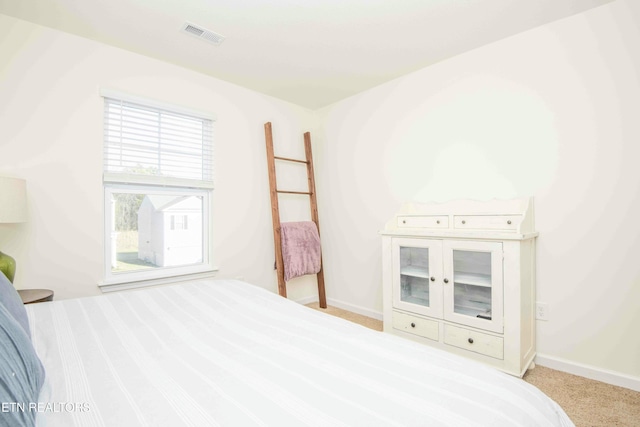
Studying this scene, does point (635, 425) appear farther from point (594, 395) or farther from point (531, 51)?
point (531, 51)

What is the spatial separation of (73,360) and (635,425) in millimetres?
2367

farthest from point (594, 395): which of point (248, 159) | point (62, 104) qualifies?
point (62, 104)

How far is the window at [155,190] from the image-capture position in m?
2.21

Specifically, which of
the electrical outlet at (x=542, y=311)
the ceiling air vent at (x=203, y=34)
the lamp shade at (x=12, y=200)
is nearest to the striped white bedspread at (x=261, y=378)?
A: the lamp shade at (x=12, y=200)

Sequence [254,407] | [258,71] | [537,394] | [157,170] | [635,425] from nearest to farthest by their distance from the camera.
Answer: [254,407]
[537,394]
[635,425]
[157,170]
[258,71]

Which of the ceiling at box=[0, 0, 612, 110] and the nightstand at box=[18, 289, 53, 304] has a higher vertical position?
the ceiling at box=[0, 0, 612, 110]

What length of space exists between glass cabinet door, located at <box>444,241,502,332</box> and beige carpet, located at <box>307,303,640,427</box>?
416 millimetres

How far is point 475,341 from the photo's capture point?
1.94 metres

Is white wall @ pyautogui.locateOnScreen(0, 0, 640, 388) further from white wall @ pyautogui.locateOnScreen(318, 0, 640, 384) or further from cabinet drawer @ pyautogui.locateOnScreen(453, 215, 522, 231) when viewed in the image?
cabinet drawer @ pyautogui.locateOnScreen(453, 215, 522, 231)

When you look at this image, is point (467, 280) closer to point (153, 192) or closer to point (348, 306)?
point (348, 306)

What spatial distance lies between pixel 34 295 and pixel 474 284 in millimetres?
2638

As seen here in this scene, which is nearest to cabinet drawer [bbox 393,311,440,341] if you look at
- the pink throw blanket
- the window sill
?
the pink throw blanket

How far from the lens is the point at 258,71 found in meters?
2.58

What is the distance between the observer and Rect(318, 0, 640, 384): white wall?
1.74 meters
